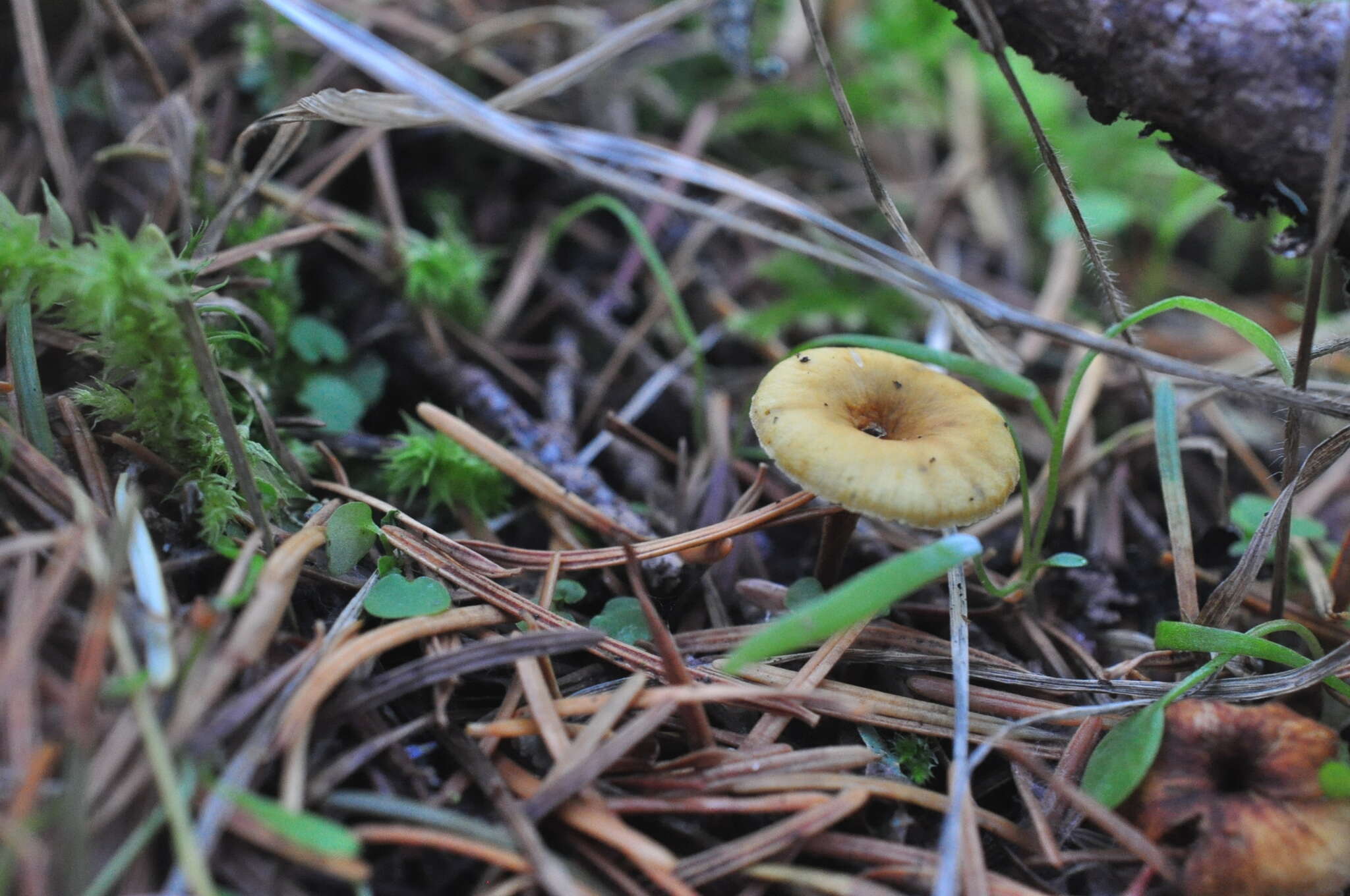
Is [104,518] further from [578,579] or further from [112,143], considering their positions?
[112,143]

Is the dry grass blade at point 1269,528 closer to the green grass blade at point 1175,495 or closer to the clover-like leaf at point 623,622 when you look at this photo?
the green grass blade at point 1175,495

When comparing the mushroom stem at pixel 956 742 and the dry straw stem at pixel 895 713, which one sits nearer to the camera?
the mushroom stem at pixel 956 742

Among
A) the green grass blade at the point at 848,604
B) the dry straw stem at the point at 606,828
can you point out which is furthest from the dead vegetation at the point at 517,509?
the green grass blade at the point at 848,604

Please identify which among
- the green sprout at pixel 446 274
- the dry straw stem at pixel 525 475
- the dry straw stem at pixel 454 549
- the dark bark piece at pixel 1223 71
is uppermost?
the dark bark piece at pixel 1223 71

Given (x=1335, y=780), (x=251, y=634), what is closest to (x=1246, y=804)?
(x=1335, y=780)

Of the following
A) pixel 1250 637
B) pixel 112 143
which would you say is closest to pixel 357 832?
pixel 1250 637

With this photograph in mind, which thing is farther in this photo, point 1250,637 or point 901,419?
point 901,419
